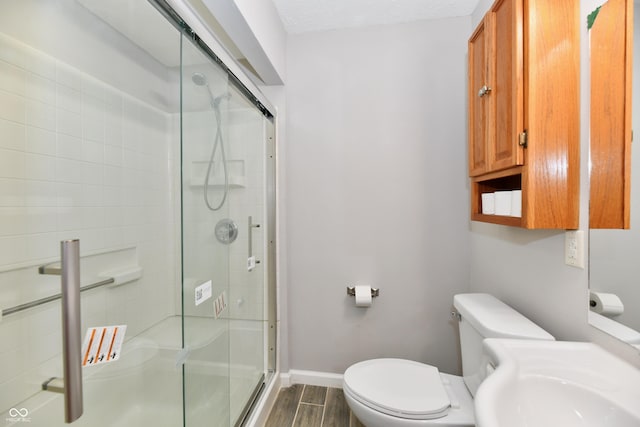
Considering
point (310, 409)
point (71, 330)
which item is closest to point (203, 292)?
point (71, 330)

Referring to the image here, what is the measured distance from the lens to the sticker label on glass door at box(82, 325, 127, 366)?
2.75 ft

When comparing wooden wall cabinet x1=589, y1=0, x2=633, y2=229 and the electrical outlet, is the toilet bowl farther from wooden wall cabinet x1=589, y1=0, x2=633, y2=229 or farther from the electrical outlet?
wooden wall cabinet x1=589, y1=0, x2=633, y2=229

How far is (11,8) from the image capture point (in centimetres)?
101

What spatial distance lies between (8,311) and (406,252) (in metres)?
1.85

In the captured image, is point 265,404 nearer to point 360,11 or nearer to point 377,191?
point 377,191

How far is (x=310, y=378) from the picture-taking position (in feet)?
6.23

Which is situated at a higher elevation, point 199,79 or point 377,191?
point 199,79

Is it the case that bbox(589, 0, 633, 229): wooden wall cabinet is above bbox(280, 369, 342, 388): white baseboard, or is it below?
above

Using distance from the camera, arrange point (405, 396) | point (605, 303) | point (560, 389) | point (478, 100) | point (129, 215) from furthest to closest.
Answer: point (129, 215) < point (478, 100) < point (405, 396) < point (605, 303) < point (560, 389)

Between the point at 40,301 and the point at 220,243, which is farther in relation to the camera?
the point at 220,243

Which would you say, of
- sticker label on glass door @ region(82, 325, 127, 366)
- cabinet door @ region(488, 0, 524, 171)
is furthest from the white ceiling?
sticker label on glass door @ region(82, 325, 127, 366)

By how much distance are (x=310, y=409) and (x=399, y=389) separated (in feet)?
2.25

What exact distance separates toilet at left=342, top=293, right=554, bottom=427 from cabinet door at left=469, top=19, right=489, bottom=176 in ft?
2.04

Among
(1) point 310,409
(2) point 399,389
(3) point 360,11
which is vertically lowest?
(1) point 310,409
